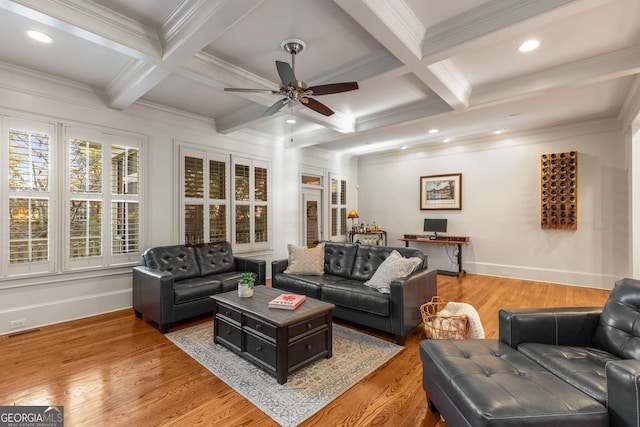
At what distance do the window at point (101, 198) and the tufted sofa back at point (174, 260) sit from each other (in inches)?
18.3

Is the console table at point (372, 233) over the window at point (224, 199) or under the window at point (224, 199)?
under

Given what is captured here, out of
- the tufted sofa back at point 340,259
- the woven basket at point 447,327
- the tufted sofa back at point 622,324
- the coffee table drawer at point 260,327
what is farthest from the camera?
the tufted sofa back at point 340,259

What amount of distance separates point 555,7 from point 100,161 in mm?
5033

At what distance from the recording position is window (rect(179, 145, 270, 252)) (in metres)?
4.88

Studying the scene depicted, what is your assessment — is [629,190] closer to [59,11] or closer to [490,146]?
[490,146]

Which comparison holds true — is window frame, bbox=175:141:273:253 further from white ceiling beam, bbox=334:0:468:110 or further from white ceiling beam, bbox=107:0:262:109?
white ceiling beam, bbox=334:0:468:110

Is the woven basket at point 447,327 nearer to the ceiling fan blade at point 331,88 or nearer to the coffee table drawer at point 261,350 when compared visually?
the coffee table drawer at point 261,350

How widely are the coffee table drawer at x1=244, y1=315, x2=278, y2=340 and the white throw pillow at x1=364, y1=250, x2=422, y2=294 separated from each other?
52.9 inches

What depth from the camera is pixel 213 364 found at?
8.80 feet

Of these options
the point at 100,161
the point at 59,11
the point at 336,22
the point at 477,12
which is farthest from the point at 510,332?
the point at 100,161

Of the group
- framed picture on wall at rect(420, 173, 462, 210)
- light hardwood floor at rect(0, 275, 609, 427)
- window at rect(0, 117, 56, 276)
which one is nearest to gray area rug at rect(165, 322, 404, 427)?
light hardwood floor at rect(0, 275, 609, 427)

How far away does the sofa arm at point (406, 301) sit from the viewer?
9.87 ft

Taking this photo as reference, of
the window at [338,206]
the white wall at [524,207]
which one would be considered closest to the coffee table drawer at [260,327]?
the window at [338,206]

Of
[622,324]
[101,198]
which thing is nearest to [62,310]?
[101,198]
